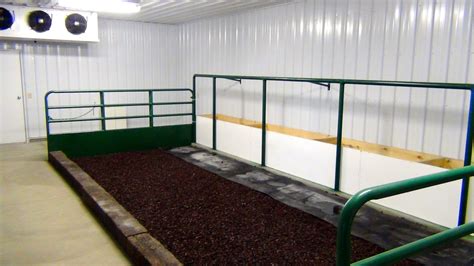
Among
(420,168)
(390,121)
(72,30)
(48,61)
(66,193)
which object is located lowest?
(66,193)

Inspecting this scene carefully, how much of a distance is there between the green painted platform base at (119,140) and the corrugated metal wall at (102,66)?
1.94 m

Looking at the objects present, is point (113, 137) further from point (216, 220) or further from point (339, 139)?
point (339, 139)

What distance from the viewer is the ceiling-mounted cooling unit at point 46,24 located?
6719mm

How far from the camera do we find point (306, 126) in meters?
5.77

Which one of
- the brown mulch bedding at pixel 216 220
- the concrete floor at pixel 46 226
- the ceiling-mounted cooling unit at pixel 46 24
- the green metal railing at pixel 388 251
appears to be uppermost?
the ceiling-mounted cooling unit at pixel 46 24

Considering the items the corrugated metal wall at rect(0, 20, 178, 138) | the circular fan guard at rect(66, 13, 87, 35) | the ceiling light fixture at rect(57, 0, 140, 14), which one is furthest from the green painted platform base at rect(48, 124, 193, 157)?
the circular fan guard at rect(66, 13, 87, 35)

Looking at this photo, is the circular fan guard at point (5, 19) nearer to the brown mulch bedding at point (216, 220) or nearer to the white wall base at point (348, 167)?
the brown mulch bedding at point (216, 220)

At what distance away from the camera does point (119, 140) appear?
687 cm

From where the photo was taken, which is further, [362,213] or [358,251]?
[362,213]

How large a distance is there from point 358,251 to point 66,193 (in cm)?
352

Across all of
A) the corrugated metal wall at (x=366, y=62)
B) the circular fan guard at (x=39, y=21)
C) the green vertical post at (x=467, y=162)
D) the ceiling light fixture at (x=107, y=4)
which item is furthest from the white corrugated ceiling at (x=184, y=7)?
the green vertical post at (x=467, y=162)

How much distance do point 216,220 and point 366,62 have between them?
2768 millimetres

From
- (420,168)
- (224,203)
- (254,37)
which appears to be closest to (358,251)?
(420,168)

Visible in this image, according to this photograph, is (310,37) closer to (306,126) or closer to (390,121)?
(306,126)
